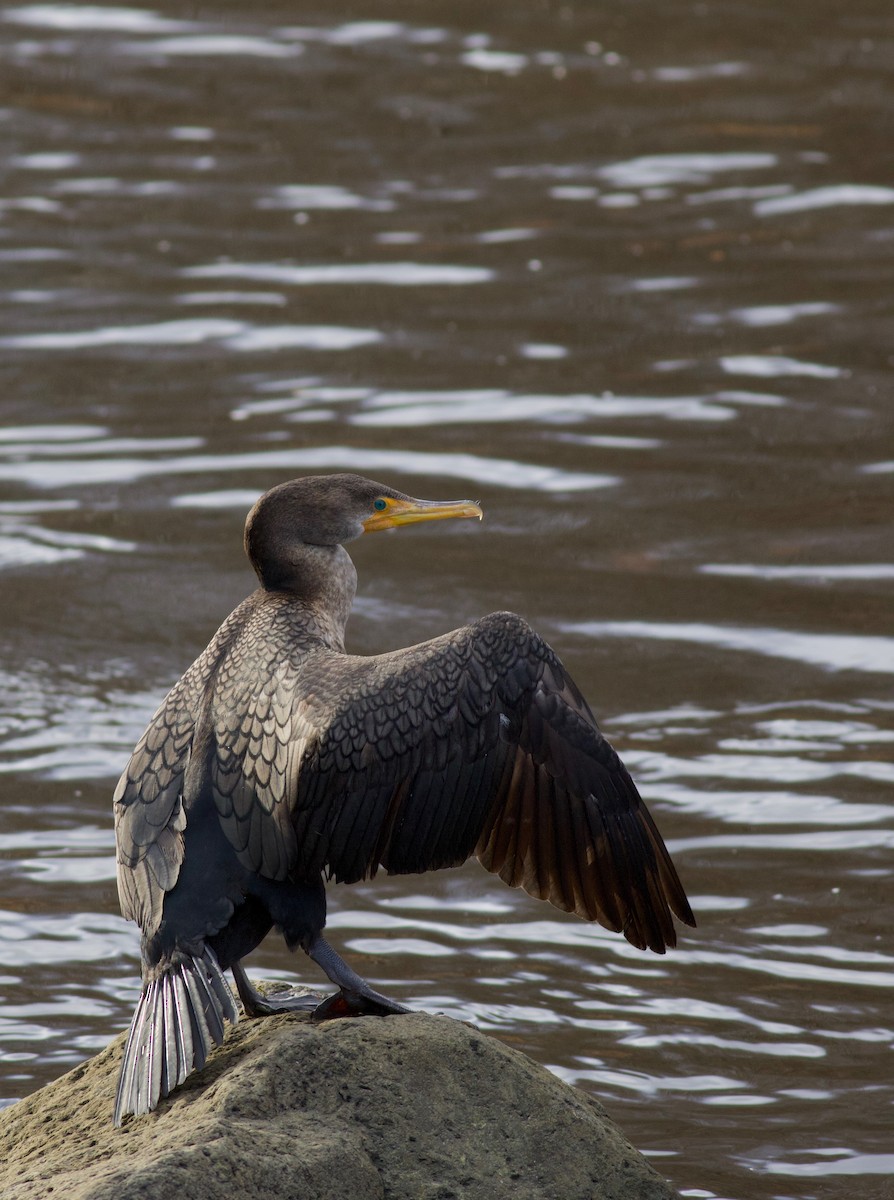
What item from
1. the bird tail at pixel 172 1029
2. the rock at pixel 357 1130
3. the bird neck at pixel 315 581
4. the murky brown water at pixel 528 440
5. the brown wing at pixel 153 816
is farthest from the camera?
Result: the murky brown water at pixel 528 440

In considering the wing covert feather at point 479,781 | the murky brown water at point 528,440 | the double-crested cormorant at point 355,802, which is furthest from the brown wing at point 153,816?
the murky brown water at point 528,440

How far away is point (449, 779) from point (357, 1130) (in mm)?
887

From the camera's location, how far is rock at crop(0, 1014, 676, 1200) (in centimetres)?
424

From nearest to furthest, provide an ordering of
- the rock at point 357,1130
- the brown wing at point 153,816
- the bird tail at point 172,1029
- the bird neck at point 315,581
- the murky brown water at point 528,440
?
the rock at point 357,1130, the bird tail at point 172,1029, the brown wing at point 153,816, the bird neck at point 315,581, the murky brown water at point 528,440

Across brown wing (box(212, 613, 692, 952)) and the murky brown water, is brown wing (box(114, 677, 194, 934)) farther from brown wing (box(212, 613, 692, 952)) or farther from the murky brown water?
the murky brown water

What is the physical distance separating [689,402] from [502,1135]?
24.2 ft

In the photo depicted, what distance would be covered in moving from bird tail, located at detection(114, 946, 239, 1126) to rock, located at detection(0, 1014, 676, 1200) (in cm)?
6

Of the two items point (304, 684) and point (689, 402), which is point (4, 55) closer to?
point (689, 402)

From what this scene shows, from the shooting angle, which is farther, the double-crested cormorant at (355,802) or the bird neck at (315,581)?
the bird neck at (315,581)

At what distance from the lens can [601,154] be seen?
1494 centimetres

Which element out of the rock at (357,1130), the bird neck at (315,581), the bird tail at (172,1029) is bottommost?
the rock at (357,1130)

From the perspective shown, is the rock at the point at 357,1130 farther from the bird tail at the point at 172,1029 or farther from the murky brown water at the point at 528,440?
the murky brown water at the point at 528,440

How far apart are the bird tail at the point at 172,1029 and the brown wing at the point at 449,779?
0.98 feet

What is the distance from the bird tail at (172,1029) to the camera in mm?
4539
